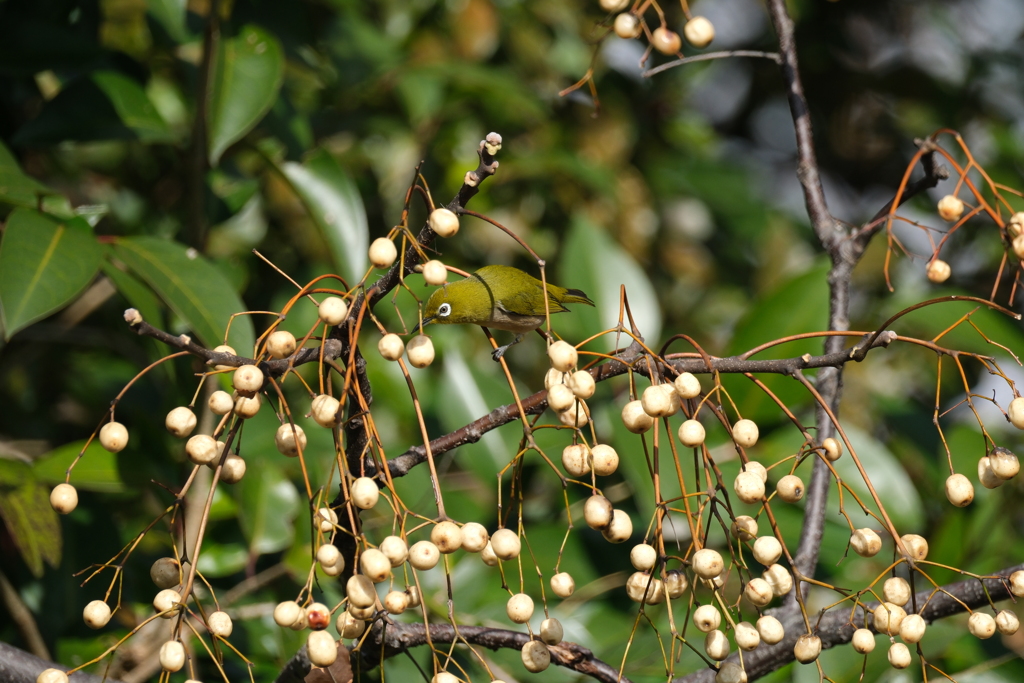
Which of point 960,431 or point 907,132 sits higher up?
point 960,431

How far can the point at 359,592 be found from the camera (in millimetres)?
784

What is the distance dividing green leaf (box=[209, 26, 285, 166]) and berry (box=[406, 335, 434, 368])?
35.5 inches

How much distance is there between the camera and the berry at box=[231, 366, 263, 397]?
787 mm

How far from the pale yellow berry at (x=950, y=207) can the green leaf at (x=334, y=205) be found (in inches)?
42.8

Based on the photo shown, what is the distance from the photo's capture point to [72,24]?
5.82 ft

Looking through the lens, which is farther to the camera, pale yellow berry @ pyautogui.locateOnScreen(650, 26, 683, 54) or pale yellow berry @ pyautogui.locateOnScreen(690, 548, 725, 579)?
pale yellow berry @ pyautogui.locateOnScreen(650, 26, 683, 54)

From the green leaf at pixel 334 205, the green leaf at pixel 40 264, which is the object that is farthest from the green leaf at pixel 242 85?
the green leaf at pixel 40 264

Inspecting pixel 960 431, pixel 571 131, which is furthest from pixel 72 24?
pixel 960 431

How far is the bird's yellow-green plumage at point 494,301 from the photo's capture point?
1.29m

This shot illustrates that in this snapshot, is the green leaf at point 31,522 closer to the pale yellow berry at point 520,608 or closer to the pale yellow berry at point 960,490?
the pale yellow berry at point 520,608

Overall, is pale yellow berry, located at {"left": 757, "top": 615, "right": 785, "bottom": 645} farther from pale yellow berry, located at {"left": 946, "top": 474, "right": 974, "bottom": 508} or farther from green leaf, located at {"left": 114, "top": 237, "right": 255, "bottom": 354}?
green leaf, located at {"left": 114, "top": 237, "right": 255, "bottom": 354}

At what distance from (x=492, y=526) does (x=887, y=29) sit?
400cm

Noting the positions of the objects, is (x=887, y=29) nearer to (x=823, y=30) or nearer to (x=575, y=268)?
(x=823, y=30)

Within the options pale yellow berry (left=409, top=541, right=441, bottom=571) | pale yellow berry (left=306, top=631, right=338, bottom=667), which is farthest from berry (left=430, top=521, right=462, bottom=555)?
pale yellow berry (left=306, top=631, right=338, bottom=667)
